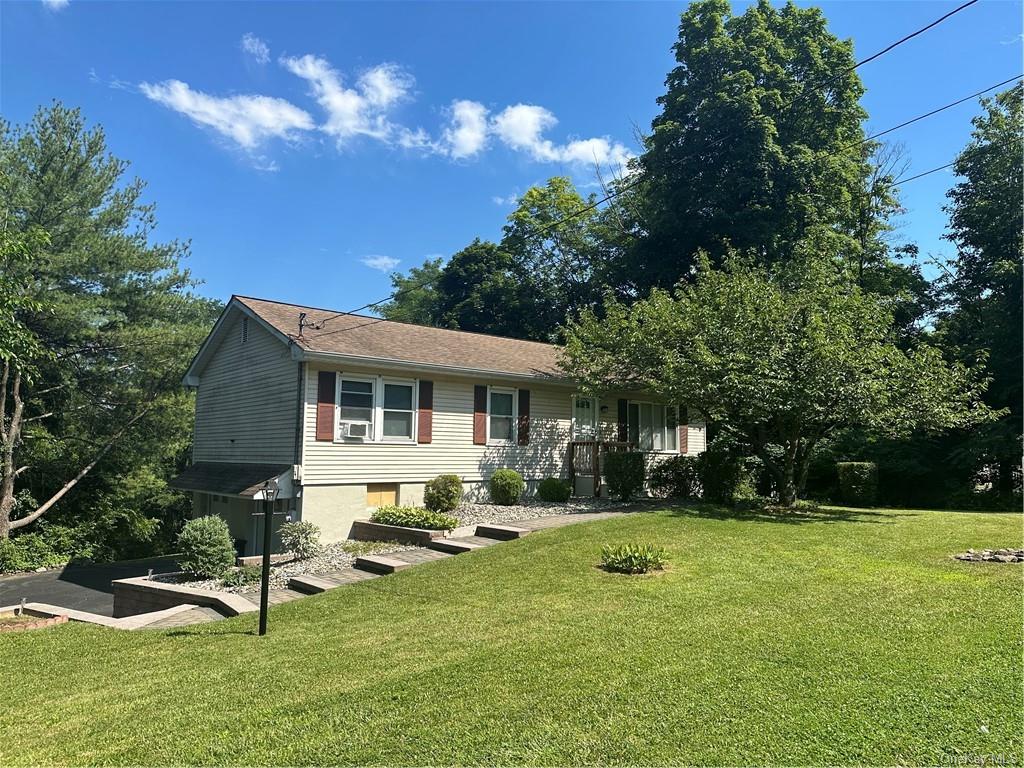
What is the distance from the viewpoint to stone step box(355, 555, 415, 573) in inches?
381

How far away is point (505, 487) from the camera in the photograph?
1467 centimetres

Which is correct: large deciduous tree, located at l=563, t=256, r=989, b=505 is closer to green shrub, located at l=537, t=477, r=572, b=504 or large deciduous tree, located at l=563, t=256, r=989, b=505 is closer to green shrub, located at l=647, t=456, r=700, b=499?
green shrub, located at l=647, t=456, r=700, b=499

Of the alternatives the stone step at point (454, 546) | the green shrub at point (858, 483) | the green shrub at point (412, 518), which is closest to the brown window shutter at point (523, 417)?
the green shrub at point (412, 518)

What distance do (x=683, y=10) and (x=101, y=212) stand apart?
2342cm

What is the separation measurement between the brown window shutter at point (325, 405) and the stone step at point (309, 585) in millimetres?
3778

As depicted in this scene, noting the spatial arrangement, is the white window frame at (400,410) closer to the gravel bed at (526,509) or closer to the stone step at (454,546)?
the gravel bed at (526,509)

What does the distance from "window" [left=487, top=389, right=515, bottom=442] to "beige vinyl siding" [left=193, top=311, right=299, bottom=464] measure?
485cm

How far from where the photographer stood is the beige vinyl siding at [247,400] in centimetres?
1350

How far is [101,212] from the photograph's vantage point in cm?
2216

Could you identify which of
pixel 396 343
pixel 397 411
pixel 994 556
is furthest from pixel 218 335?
pixel 994 556

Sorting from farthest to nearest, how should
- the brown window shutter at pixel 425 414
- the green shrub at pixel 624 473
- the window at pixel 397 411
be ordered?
the green shrub at pixel 624 473
the brown window shutter at pixel 425 414
the window at pixel 397 411

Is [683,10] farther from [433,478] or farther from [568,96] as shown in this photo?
[433,478]

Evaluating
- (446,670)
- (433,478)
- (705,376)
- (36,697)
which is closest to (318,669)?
(446,670)

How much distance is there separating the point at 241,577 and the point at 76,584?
978 centimetres
